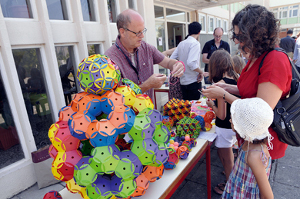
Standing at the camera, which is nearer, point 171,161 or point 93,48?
point 171,161

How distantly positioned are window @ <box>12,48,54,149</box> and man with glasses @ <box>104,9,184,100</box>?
1.34 meters

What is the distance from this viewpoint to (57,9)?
106 inches

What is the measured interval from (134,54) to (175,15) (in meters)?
5.70

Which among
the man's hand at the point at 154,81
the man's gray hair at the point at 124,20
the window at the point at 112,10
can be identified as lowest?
the man's hand at the point at 154,81

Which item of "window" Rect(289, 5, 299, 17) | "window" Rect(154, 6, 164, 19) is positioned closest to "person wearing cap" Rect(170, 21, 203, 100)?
"window" Rect(154, 6, 164, 19)

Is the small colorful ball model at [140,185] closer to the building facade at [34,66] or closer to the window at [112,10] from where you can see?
the building facade at [34,66]

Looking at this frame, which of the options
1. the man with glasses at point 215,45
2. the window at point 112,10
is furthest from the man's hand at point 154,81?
the man with glasses at point 215,45

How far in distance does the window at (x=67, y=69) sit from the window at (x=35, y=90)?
0.97ft

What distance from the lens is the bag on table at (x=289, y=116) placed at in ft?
4.08

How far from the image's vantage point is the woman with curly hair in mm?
1145

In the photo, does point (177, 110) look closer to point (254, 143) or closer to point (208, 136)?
point (208, 136)

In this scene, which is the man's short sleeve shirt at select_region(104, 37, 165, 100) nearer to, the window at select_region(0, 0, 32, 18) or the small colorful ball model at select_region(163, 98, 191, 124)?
the small colorful ball model at select_region(163, 98, 191, 124)

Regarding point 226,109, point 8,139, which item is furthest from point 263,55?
point 8,139

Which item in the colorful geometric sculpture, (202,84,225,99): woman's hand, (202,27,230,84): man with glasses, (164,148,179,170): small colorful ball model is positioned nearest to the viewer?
the colorful geometric sculpture
